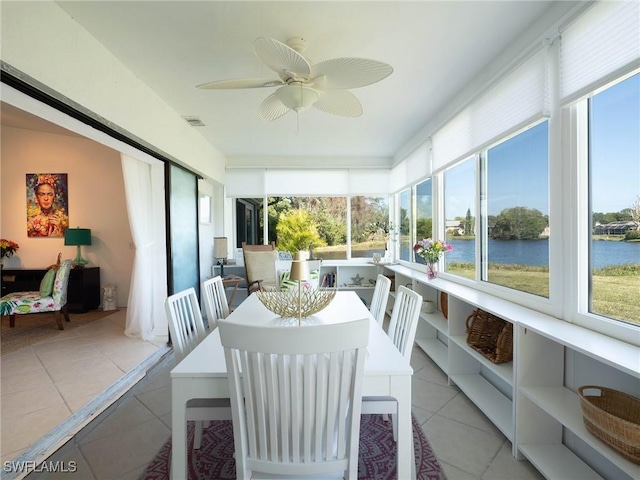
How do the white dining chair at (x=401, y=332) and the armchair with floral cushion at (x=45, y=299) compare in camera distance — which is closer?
the white dining chair at (x=401, y=332)

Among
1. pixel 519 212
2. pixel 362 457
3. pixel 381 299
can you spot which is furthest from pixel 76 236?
pixel 519 212

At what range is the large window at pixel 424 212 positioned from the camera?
4020mm

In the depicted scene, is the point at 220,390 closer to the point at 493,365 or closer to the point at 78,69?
the point at 493,365

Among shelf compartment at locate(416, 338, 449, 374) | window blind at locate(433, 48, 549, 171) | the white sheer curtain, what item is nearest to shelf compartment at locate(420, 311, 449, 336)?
shelf compartment at locate(416, 338, 449, 374)

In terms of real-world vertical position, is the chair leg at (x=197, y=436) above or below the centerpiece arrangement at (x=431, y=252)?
below

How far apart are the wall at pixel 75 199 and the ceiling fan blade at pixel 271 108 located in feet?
13.4

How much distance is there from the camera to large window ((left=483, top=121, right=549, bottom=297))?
6.89 ft

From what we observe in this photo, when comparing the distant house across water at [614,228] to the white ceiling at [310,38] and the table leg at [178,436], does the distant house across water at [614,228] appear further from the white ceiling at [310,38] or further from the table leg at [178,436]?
the table leg at [178,436]

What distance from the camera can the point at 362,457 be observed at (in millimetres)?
1811

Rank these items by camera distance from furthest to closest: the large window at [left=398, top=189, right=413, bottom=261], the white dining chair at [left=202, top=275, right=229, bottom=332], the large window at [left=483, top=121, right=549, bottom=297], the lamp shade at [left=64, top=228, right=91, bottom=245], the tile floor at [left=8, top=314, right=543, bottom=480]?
the large window at [left=398, top=189, right=413, bottom=261], the lamp shade at [left=64, top=228, right=91, bottom=245], the white dining chair at [left=202, top=275, right=229, bottom=332], the large window at [left=483, top=121, right=549, bottom=297], the tile floor at [left=8, top=314, right=543, bottom=480]

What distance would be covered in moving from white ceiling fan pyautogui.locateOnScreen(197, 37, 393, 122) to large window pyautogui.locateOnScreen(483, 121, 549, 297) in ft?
4.22

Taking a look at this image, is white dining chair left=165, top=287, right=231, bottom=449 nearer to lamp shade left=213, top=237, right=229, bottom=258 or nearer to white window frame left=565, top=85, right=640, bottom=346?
white window frame left=565, top=85, right=640, bottom=346

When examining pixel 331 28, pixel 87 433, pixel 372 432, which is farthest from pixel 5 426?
pixel 331 28

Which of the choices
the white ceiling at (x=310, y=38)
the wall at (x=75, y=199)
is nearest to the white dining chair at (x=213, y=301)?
the white ceiling at (x=310, y=38)
